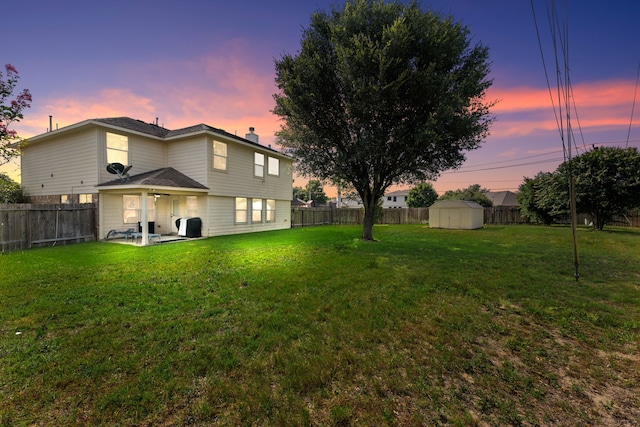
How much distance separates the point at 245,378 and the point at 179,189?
36.0 ft

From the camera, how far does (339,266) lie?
7.15 metres

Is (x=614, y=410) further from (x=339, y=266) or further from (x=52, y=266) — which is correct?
(x=52, y=266)

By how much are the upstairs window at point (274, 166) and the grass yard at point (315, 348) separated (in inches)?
483

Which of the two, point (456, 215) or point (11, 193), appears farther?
point (456, 215)

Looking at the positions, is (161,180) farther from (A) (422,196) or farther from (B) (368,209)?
(A) (422,196)

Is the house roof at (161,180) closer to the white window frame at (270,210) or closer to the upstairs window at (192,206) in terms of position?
the upstairs window at (192,206)

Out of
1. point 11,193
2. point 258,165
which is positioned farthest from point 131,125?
point 11,193

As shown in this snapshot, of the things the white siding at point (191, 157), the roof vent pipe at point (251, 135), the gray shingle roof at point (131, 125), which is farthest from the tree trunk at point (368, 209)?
the gray shingle roof at point (131, 125)

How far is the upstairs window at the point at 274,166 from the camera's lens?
17670mm

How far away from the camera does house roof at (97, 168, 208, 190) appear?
35.7ft

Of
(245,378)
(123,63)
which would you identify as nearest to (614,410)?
(245,378)

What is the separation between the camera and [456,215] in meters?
20.8

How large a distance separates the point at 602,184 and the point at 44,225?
31.3 m

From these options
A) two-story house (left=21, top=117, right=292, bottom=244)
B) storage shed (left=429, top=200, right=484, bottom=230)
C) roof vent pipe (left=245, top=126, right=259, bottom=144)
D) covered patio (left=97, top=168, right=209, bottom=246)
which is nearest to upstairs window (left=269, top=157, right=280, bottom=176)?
two-story house (left=21, top=117, right=292, bottom=244)
